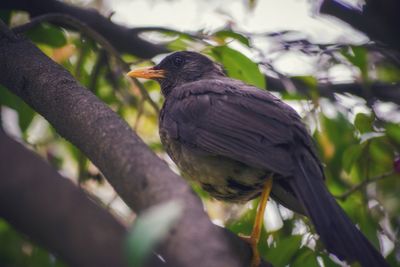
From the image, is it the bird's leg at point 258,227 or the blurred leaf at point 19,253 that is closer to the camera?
the bird's leg at point 258,227

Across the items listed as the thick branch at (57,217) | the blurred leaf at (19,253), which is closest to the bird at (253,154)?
the blurred leaf at (19,253)

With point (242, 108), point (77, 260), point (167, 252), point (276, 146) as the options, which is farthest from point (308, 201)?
point (77, 260)

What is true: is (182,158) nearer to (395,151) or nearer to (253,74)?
(253,74)

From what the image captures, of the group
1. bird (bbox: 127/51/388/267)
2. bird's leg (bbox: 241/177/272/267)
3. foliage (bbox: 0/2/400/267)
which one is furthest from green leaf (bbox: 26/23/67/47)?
bird's leg (bbox: 241/177/272/267)

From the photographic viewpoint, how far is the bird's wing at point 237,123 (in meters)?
3.69

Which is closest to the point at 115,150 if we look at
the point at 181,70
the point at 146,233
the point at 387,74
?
the point at 146,233

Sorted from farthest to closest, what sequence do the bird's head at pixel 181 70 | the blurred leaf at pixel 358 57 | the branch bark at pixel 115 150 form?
the bird's head at pixel 181 70 → the blurred leaf at pixel 358 57 → the branch bark at pixel 115 150

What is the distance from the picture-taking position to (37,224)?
1.59 m

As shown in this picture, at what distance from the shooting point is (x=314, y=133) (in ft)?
14.6

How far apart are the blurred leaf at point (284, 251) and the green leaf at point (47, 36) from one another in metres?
2.23

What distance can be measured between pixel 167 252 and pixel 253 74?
7.82 feet

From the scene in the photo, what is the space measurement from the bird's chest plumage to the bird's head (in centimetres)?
92

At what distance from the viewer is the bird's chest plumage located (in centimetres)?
399

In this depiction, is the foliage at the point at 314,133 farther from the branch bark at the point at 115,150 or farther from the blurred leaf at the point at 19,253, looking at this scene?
the branch bark at the point at 115,150
